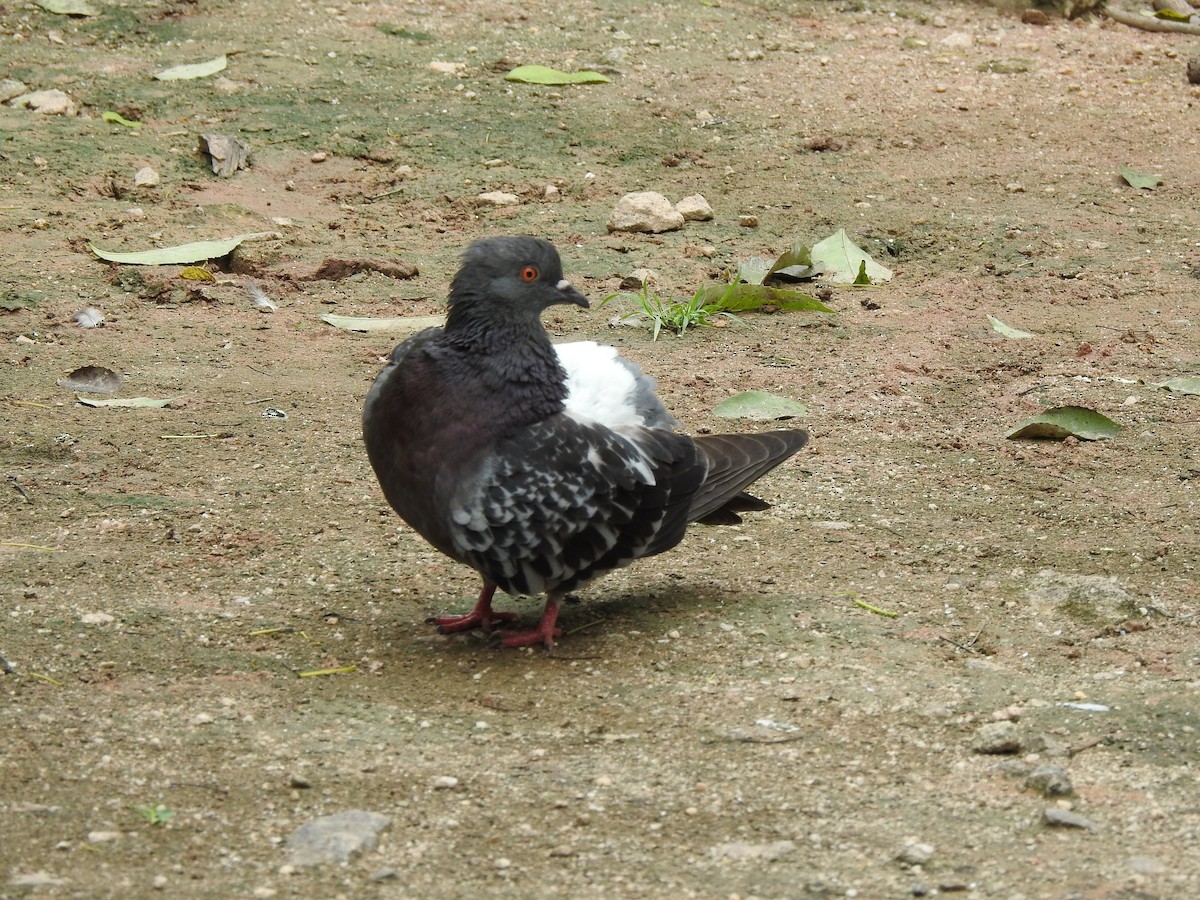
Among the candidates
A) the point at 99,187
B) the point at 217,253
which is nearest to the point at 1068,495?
the point at 217,253

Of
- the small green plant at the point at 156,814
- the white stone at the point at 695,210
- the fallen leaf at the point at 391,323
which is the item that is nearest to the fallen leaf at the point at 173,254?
the fallen leaf at the point at 391,323

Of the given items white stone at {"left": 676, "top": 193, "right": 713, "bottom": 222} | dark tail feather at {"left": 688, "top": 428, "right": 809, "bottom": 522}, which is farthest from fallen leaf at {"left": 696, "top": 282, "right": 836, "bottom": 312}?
dark tail feather at {"left": 688, "top": 428, "right": 809, "bottom": 522}

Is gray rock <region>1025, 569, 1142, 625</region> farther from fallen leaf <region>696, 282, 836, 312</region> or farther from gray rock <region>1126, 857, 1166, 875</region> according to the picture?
fallen leaf <region>696, 282, 836, 312</region>

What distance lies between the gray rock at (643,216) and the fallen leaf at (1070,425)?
2.66 metres

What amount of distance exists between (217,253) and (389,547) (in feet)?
9.44

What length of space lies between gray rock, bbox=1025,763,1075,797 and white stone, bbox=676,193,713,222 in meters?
5.01

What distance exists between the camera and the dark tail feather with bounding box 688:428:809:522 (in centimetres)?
471

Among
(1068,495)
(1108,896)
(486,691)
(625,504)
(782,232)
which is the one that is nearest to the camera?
(1108,896)

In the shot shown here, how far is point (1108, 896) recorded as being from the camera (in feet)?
9.79

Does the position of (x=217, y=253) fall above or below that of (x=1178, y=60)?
below

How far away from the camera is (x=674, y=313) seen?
22.8 ft

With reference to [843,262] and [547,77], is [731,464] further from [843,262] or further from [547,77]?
[547,77]

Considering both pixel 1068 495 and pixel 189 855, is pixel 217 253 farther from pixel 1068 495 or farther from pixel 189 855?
pixel 189 855

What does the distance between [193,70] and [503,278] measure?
6176 millimetres
